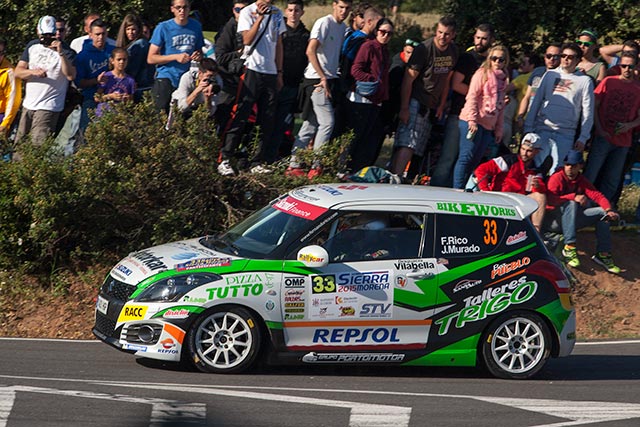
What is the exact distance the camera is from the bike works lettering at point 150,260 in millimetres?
10398

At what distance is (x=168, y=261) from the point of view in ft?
34.4

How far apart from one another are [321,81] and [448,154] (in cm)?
203

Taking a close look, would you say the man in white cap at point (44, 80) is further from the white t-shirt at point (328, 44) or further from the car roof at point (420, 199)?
the car roof at point (420, 199)

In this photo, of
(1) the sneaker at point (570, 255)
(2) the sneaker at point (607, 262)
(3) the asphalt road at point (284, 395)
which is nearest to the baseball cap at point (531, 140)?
(1) the sneaker at point (570, 255)

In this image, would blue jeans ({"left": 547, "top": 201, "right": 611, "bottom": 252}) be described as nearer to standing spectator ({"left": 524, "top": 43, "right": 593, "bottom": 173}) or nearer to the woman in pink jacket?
standing spectator ({"left": 524, "top": 43, "right": 593, "bottom": 173})

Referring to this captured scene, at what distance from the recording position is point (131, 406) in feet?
29.2

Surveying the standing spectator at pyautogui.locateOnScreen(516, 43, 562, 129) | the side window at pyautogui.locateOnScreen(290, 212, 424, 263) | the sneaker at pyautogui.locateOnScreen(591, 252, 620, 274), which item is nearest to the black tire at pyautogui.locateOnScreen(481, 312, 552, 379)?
the side window at pyautogui.locateOnScreen(290, 212, 424, 263)

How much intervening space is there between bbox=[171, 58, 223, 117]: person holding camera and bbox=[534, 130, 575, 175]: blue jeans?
14.5 feet

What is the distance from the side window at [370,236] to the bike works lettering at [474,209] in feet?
0.97

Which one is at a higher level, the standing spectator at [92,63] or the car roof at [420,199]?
the standing spectator at [92,63]

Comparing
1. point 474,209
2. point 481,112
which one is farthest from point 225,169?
point 474,209

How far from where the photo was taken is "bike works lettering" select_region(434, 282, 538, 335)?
35.1ft

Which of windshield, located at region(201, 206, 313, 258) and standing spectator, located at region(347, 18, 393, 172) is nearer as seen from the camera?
windshield, located at region(201, 206, 313, 258)

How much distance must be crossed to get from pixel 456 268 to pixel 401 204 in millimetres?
790
